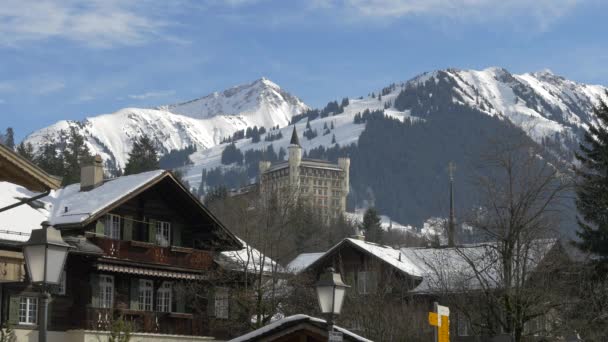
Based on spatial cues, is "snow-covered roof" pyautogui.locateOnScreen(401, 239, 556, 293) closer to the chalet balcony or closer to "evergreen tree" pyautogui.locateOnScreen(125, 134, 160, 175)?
the chalet balcony

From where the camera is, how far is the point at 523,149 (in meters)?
36.2

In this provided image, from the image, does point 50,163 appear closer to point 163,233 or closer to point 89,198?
point 163,233

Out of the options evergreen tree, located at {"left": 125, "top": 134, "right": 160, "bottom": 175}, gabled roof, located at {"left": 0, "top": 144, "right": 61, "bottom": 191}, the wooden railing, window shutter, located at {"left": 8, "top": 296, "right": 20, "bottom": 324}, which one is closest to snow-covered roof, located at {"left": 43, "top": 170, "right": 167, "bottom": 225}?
window shutter, located at {"left": 8, "top": 296, "right": 20, "bottom": 324}

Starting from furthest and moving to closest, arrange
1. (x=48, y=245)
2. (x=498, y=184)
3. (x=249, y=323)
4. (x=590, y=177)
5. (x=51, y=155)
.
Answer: (x=51, y=155) < (x=590, y=177) < (x=249, y=323) < (x=498, y=184) < (x=48, y=245)

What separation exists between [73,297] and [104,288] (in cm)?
190

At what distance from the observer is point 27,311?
44.1 m

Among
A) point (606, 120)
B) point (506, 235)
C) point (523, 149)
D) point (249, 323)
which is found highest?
point (606, 120)

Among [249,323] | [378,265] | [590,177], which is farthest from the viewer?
[378,265]

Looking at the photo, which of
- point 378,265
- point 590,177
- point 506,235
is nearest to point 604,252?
point 590,177

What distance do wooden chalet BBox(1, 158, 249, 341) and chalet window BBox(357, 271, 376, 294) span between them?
10323 mm

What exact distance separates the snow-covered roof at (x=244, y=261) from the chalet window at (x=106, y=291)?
5.72 meters

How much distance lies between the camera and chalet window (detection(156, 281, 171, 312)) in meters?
50.8

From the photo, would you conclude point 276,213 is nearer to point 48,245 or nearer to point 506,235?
point 506,235

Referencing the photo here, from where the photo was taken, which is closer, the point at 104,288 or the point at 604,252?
the point at 104,288
